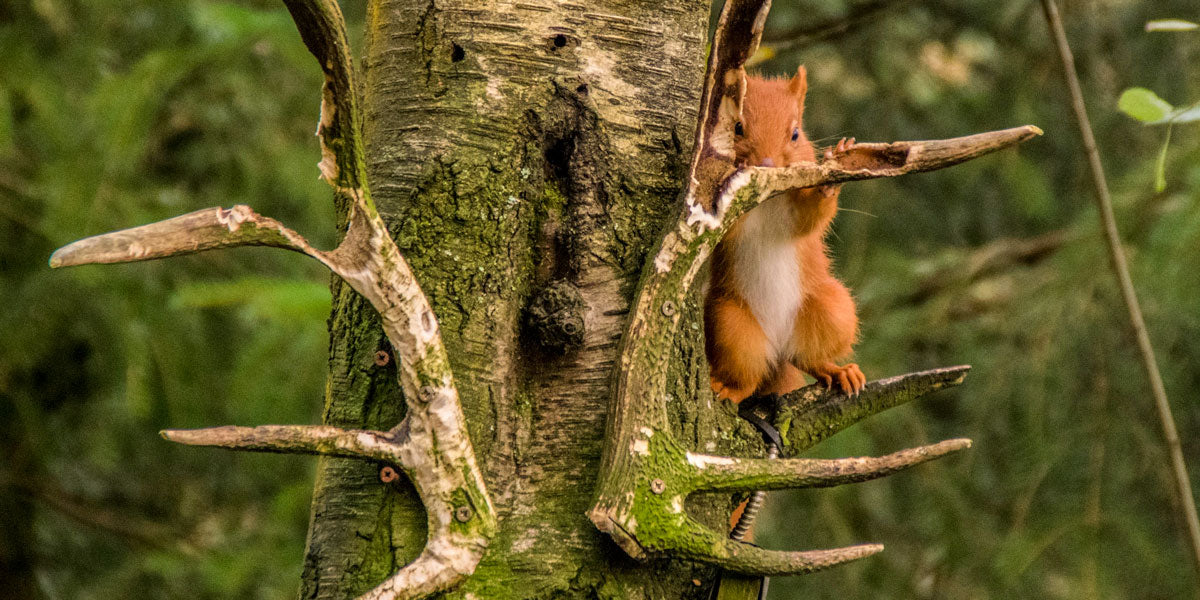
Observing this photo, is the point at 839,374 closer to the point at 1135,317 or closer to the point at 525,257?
the point at 1135,317

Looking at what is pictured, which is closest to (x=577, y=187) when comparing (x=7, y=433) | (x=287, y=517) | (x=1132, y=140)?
(x=287, y=517)

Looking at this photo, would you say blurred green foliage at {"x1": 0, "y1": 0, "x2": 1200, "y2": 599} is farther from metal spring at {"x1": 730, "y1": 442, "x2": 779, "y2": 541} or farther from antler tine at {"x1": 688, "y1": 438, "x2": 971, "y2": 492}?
antler tine at {"x1": 688, "y1": 438, "x2": 971, "y2": 492}

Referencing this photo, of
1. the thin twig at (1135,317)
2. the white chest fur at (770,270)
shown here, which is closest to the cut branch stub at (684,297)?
the thin twig at (1135,317)

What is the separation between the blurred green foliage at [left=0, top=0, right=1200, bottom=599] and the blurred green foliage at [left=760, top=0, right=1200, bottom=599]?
0.01 m

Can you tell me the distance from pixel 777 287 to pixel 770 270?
0.16ft

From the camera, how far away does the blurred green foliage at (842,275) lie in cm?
279

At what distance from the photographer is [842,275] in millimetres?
3836

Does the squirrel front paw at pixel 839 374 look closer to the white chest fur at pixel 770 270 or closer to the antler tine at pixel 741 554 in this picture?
the white chest fur at pixel 770 270

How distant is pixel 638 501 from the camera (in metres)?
1.18

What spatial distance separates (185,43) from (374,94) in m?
2.23

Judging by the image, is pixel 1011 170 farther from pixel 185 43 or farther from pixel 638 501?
pixel 638 501

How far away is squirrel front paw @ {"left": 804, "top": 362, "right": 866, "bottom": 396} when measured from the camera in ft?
6.49

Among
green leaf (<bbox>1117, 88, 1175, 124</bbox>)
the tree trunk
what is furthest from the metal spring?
green leaf (<bbox>1117, 88, 1175, 124</bbox>)

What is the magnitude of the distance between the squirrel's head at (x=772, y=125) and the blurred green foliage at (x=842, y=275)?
0.71 feet
